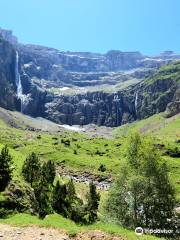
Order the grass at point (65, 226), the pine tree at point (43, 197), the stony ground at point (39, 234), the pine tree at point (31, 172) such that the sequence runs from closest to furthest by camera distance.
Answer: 1. the stony ground at point (39, 234)
2. the grass at point (65, 226)
3. the pine tree at point (43, 197)
4. the pine tree at point (31, 172)

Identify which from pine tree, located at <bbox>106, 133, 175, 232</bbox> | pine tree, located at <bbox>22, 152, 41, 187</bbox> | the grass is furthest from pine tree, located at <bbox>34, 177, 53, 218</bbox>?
pine tree, located at <bbox>106, 133, 175, 232</bbox>

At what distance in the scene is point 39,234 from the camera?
3862 cm

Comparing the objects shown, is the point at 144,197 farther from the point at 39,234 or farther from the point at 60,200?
the point at 39,234

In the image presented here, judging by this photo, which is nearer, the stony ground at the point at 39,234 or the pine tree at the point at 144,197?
the stony ground at the point at 39,234

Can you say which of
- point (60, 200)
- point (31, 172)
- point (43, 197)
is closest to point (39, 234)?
point (43, 197)

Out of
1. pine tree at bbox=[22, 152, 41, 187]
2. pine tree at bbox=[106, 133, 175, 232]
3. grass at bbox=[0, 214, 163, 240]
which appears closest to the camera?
grass at bbox=[0, 214, 163, 240]

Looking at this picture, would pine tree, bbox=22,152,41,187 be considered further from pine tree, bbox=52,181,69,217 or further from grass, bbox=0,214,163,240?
grass, bbox=0,214,163,240

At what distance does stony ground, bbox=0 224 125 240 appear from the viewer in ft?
123

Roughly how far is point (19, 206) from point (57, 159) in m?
145

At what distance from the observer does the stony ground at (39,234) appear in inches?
1480

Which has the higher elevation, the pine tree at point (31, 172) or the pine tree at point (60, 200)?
the pine tree at point (31, 172)

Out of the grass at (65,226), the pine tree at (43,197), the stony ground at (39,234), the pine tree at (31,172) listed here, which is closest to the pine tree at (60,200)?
the pine tree at (43,197)

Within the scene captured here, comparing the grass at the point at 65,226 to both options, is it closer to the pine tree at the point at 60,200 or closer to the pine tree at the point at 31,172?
the pine tree at the point at 60,200

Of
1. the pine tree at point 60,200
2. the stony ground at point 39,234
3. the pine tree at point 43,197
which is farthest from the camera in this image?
the pine tree at point 60,200
